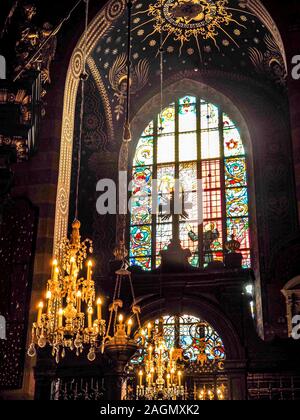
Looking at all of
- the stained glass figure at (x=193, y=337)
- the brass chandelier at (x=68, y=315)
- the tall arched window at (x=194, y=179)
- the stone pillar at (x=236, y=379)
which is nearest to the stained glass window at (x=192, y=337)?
the stained glass figure at (x=193, y=337)

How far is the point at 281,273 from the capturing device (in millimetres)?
10531

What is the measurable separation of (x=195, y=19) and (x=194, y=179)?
3.08 meters

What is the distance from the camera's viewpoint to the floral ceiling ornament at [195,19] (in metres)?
12.2

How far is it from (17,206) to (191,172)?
12.6ft

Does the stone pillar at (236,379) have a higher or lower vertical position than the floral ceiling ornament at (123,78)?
lower

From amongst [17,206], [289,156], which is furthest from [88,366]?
[289,156]

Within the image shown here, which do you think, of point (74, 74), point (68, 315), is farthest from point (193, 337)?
point (74, 74)

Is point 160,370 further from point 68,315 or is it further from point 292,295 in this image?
point 292,295

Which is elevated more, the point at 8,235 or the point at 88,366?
the point at 8,235

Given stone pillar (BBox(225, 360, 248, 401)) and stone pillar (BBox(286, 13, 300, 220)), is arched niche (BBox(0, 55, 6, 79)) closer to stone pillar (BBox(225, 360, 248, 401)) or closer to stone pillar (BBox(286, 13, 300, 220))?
stone pillar (BBox(286, 13, 300, 220))

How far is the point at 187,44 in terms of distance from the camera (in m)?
13.1

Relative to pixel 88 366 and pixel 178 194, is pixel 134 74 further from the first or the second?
pixel 88 366

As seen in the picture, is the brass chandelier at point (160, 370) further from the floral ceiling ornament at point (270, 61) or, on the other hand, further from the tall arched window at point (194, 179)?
the floral ceiling ornament at point (270, 61)
